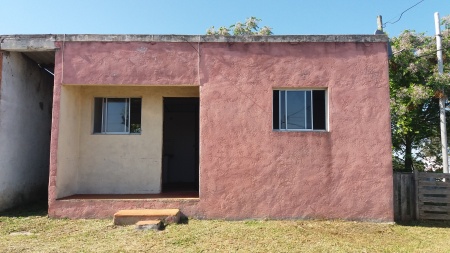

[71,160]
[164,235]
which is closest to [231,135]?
[164,235]

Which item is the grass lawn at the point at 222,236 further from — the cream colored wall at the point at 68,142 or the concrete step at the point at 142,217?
the cream colored wall at the point at 68,142

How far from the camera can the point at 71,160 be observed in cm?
855

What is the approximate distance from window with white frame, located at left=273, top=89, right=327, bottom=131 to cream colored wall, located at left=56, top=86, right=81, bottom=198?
16.5ft

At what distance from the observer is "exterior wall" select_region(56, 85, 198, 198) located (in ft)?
29.2

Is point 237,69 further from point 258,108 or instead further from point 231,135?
point 231,135

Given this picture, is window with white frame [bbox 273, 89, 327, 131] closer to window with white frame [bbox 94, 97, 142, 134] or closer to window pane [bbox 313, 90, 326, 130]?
window pane [bbox 313, 90, 326, 130]

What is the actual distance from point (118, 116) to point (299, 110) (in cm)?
476

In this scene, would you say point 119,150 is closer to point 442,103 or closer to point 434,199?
point 434,199

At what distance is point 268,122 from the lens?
795 centimetres

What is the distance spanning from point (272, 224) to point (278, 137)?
1.96 meters

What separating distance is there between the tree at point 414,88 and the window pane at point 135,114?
9.76 m

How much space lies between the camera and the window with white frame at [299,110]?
812 cm

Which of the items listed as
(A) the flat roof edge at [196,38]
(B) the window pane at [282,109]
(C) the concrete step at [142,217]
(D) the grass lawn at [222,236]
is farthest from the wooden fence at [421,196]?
(C) the concrete step at [142,217]

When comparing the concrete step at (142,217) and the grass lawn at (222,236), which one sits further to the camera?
the concrete step at (142,217)
